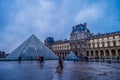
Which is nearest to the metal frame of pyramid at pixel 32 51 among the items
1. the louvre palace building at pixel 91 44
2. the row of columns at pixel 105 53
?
the row of columns at pixel 105 53

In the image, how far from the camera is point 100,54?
Result: 7100cm

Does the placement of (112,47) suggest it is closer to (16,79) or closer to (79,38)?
(79,38)

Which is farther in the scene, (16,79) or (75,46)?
(75,46)

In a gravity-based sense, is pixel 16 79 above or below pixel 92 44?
below

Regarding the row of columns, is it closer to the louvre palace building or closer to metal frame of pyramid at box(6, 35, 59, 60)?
the louvre palace building

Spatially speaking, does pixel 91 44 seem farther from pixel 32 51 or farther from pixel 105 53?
pixel 32 51

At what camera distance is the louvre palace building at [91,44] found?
216ft

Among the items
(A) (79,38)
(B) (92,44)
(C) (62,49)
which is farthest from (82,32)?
(C) (62,49)

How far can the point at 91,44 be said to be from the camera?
248 feet

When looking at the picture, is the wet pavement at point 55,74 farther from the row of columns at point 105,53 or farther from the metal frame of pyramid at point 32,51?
the row of columns at point 105,53

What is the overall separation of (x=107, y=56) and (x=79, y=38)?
2037cm

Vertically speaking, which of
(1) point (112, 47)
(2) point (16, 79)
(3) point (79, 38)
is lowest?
(2) point (16, 79)

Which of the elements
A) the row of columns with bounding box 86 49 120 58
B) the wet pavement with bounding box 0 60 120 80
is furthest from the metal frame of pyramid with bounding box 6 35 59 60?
the row of columns with bounding box 86 49 120 58

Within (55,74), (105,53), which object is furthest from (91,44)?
(55,74)
